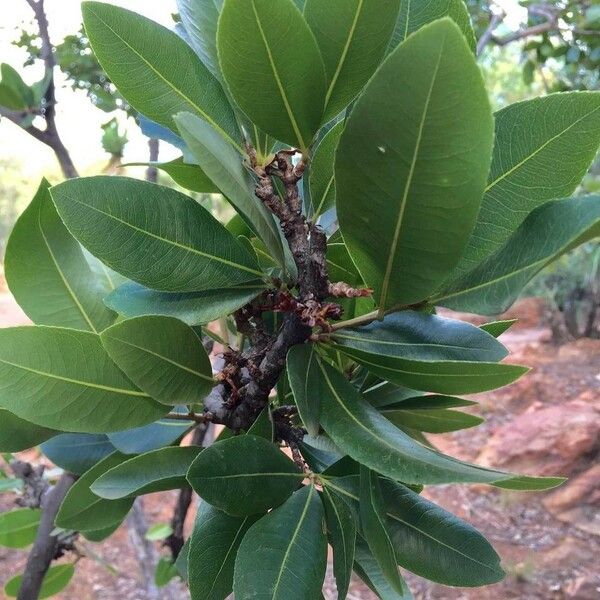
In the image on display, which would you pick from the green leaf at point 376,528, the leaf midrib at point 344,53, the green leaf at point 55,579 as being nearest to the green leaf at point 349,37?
the leaf midrib at point 344,53

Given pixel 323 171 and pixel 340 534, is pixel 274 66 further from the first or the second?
pixel 340 534

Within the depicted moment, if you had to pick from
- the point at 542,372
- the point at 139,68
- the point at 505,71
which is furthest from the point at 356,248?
the point at 505,71

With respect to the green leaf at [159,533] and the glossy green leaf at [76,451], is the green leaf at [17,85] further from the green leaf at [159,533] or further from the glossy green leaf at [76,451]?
the green leaf at [159,533]

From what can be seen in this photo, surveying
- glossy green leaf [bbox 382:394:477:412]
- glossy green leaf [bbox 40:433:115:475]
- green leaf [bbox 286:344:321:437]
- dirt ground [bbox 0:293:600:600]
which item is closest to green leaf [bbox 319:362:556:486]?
green leaf [bbox 286:344:321:437]

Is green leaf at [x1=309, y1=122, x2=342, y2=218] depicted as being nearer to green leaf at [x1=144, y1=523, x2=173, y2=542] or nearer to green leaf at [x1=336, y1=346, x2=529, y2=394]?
green leaf at [x1=336, y1=346, x2=529, y2=394]

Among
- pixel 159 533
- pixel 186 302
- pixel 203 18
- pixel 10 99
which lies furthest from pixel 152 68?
pixel 159 533

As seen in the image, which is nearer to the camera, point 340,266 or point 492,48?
point 340,266
